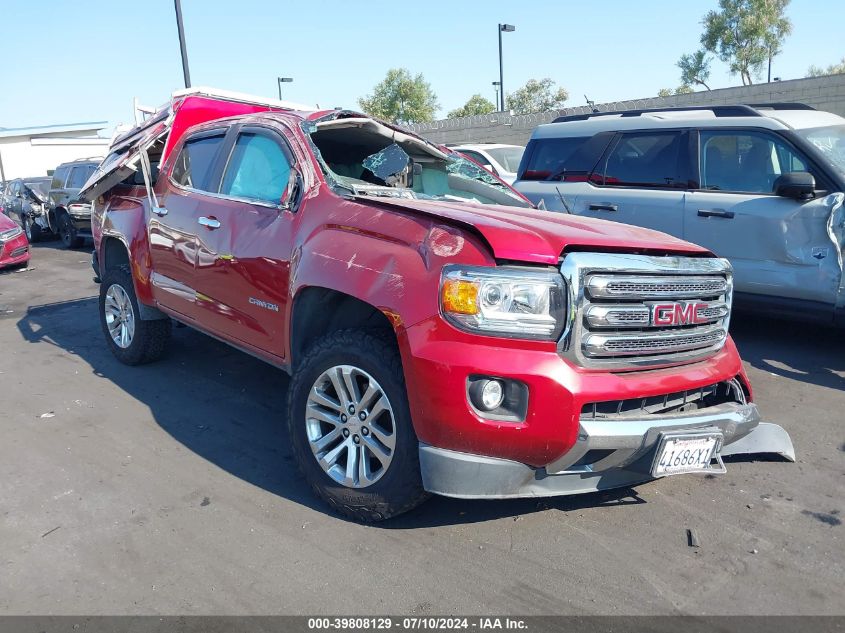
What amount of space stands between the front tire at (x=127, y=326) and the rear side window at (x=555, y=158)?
421cm

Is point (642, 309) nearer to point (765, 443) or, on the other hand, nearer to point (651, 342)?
point (651, 342)

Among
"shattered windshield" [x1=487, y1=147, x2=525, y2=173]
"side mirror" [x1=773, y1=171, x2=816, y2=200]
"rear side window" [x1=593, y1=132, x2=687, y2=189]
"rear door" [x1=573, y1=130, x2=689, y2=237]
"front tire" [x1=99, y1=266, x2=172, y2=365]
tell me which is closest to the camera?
"side mirror" [x1=773, y1=171, x2=816, y2=200]

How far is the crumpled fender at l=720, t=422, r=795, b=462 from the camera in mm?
3896

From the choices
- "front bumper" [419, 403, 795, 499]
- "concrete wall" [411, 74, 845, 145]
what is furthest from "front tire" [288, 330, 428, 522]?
"concrete wall" [411, 74, 845, 145]


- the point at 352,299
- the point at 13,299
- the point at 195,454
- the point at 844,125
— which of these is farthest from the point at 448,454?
the point at 13,299

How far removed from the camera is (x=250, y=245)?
4.33 meters

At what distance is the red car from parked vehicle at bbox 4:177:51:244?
4602mm

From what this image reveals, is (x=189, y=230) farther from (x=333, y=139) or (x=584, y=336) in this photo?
(x=584, y=336)

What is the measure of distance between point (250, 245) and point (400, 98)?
176 feet

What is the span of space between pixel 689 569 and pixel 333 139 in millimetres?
3421

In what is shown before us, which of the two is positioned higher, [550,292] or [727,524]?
[550,292]

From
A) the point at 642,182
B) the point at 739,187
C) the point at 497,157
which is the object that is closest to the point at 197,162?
the point at 642,182

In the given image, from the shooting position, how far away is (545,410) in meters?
2.95

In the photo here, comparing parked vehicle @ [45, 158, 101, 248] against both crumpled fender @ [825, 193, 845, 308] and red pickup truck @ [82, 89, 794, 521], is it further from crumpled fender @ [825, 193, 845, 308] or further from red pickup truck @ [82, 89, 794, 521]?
crumpled fender @ [825, 193, 845, 308]
